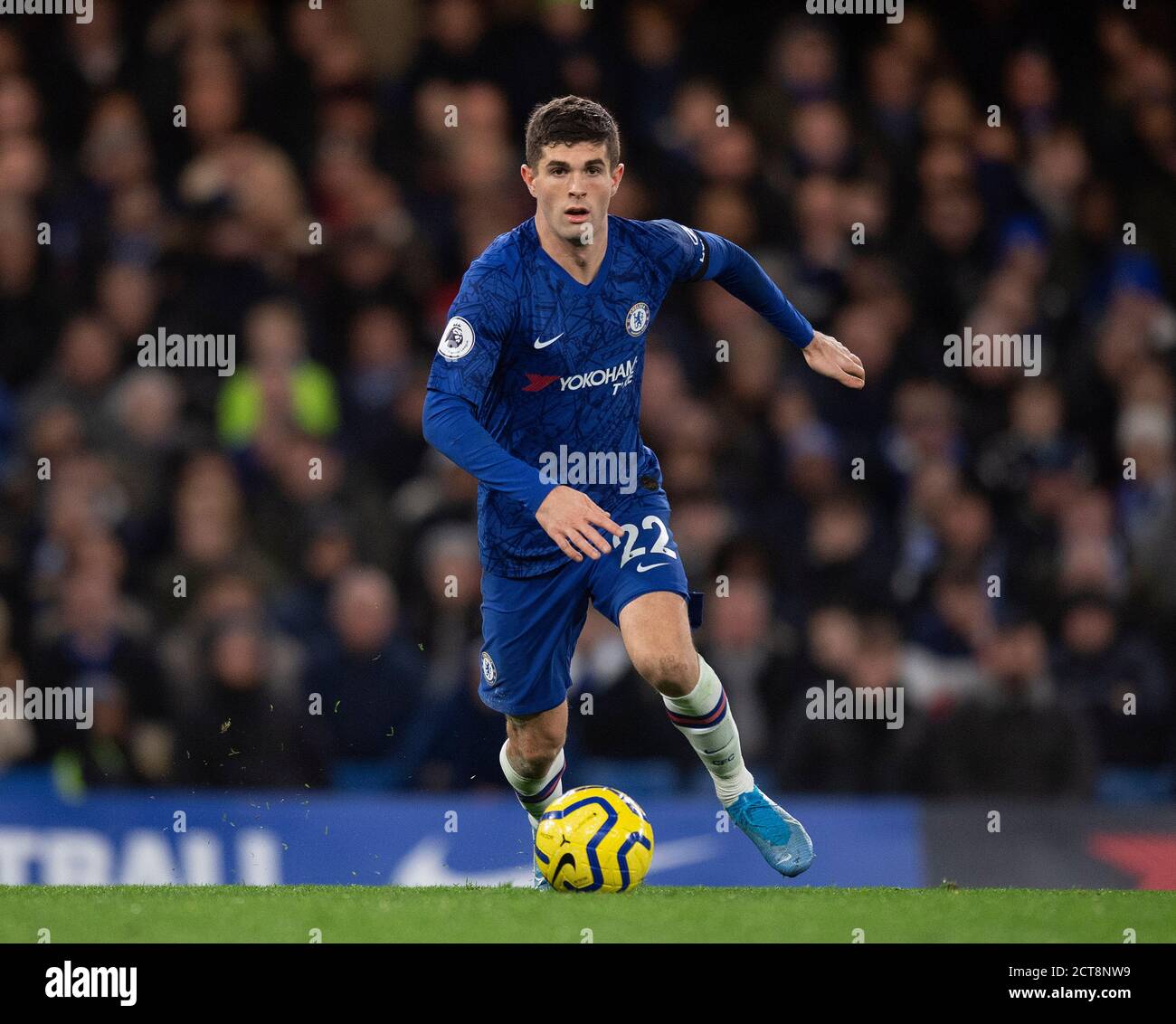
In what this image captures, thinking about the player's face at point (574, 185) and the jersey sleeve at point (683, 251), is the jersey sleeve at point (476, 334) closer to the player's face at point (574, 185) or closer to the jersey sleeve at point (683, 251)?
the player's face at point (574, 185)

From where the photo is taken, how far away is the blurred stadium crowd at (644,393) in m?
9.20

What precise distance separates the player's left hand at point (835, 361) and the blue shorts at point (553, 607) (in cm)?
77

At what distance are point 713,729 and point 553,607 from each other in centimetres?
70

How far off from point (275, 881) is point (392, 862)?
523 mm

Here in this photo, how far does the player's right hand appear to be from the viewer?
5426 mm

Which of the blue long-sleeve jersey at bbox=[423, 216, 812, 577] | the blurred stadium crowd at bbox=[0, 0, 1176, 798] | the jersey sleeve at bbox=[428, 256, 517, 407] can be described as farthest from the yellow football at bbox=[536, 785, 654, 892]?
the blurred stadium crowd at bbox=[0, 0, 1176, 798]

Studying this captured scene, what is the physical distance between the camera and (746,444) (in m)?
10.2

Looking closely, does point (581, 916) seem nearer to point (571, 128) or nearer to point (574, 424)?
point (574, 424)

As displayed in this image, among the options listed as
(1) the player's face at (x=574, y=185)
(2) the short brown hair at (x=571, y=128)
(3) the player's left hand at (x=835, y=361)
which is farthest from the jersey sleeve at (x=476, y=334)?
(3) the player's left hand at (x=835, y=361)

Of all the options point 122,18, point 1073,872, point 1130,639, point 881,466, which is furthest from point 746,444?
point 122,18

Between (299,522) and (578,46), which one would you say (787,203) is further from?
(299,522)

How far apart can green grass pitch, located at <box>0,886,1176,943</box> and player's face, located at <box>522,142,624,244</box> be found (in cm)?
221

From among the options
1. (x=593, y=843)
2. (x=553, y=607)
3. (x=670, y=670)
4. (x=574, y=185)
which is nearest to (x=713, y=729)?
(x=670, y=670)

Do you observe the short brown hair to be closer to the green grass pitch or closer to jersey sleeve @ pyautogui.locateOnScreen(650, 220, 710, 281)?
jersey sleeve @ pyautogui.locateOnScreen(650, 220, 710, 281)
